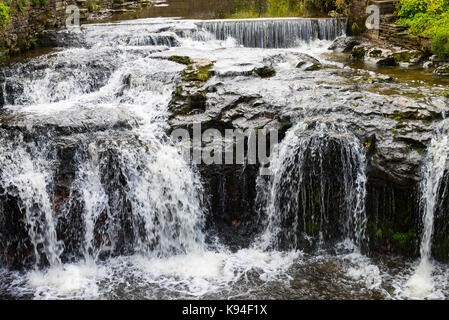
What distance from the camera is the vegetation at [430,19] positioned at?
396 inches

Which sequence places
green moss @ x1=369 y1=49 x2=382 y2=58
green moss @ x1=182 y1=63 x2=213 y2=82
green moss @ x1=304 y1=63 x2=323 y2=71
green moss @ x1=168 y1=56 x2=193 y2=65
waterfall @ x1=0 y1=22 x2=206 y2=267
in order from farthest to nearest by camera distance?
green moss @ x1=369 y1=49 x2=382 y2=58 → green moss @ x1=168 y1=56 x2=193 y2=65 → green moss @ x1=304 y1=63 x2=323 y2=71 → green moss @ x1=182 y1=63 x2=213 y2=82 → waterfall @ x1=0 y1=22 x2=206 y2=267

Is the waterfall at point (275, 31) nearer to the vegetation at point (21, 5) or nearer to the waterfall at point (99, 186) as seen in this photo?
the vegetation at point (21, 5)

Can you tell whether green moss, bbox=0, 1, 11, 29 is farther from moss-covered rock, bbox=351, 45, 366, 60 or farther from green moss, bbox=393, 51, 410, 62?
green moss, bbox=393, 51, 410, 62

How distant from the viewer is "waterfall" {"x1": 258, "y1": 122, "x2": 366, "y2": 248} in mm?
6852

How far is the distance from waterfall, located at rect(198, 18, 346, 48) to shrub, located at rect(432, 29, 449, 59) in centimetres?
412

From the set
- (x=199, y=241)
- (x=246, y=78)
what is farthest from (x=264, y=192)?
(x=246, y=78)

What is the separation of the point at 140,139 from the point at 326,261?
3622mm

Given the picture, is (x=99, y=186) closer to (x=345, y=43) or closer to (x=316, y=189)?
(x=316, y=189)

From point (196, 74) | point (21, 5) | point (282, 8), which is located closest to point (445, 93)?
point (196, 74)

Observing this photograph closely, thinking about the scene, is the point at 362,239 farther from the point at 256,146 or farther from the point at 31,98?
the point at 31,98

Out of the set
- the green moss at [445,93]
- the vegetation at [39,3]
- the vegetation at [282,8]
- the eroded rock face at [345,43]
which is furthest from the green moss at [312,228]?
the vegetation at [39,3]

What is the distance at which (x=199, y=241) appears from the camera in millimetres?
7254

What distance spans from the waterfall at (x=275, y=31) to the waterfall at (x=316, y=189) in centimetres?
709

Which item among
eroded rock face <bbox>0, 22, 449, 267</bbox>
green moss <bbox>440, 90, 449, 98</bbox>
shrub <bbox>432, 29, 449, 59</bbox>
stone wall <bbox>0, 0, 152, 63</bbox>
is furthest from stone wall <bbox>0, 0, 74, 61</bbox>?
shrub <bbox>432, 29, 449, 59</bbox>
